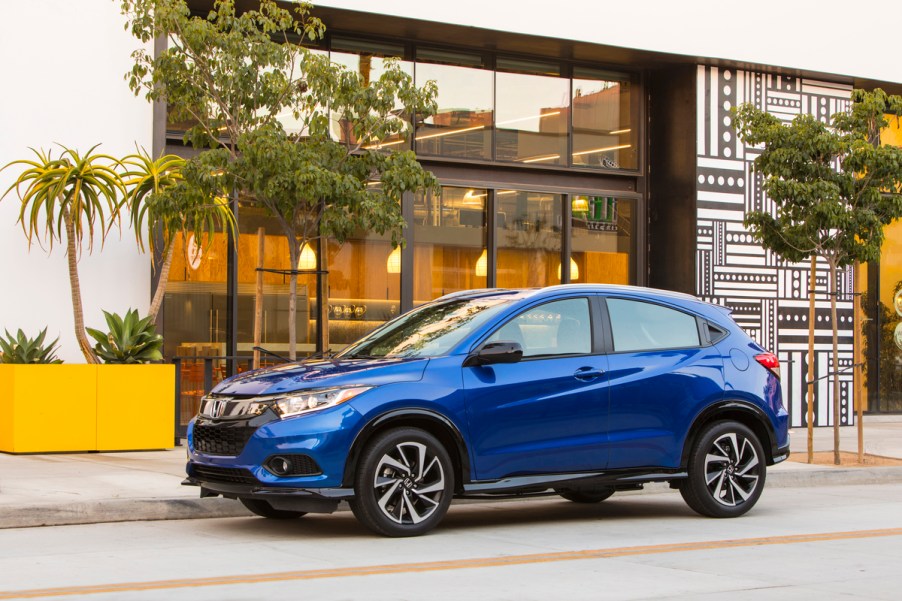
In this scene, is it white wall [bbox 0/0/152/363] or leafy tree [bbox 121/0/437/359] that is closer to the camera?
leafy tree [bbox 121/0/437/359]

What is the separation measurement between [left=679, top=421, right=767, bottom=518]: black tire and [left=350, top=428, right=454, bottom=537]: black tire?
7.41 feet

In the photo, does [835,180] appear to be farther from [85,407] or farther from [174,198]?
[85,407]

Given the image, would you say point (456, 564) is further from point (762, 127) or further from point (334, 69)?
point (762, 127)

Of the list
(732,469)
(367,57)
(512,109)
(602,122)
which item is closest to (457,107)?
(512,109)

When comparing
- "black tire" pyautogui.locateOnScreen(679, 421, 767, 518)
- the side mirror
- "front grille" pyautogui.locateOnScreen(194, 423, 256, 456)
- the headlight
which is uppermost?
the side mirror

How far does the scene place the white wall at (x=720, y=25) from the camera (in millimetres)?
17422

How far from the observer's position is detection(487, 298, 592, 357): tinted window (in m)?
9.46

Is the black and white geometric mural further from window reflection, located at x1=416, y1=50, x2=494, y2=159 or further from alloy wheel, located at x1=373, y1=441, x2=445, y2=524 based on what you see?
alloy wheel, located at x1=373, y1=441, x2=445, y2=524

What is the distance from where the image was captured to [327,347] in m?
16.6

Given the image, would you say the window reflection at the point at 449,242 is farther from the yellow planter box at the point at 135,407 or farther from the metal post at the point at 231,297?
the yellow planter box at the point at 135,407

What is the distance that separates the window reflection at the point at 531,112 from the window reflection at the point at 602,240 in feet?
3.00

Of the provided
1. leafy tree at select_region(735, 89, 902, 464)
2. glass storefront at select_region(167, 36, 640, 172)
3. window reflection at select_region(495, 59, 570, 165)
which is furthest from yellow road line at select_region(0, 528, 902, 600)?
window reflection at select_region(495, 59, 570, 165)

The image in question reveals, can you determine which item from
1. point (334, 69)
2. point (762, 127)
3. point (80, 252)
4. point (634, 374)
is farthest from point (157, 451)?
point (762, 127)

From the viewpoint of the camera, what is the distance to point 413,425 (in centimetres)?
885
